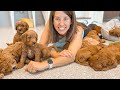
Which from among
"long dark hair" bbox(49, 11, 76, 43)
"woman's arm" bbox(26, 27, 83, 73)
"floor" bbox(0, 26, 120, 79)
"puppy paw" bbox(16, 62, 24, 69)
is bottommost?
"floor" bbox(0, 26, 120, 79)

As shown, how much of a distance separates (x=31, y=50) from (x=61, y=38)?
0.97 feet

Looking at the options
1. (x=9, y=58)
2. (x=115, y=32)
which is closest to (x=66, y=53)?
(x=9, y=58)

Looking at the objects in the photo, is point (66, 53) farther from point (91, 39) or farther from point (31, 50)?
point (91, 39)

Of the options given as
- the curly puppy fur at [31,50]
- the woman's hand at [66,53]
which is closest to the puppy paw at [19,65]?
the curly puppy fur at [31,50]

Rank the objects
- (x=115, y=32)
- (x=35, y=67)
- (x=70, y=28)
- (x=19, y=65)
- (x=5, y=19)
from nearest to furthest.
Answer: (x=35, y=67), (x=19, y=65), (x=70, y=28), (x=115, y=32), (x=5, y=19)

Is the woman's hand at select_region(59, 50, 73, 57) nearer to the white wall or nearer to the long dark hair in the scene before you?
the long dark hair

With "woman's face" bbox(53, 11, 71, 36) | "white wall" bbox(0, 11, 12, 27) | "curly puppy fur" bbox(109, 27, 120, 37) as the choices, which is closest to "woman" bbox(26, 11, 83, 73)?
"woman's face" bbox(53, 11, 71, 36)

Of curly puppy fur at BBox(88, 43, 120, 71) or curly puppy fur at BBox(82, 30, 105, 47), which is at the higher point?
curly puppy fur at BBox(82, 30, 105, 47)

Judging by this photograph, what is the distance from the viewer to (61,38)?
1.55 m

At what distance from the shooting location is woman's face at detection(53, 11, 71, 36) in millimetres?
1416

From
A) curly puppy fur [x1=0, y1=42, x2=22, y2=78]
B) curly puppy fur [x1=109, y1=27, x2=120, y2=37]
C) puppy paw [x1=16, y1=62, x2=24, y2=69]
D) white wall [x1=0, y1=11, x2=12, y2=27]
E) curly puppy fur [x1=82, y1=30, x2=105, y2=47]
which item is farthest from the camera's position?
white wall [x1=0, y1=11, x2=12, y2=27]

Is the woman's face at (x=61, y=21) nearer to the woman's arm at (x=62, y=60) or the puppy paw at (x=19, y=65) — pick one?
the woman's arm at (x=62, y=60)
